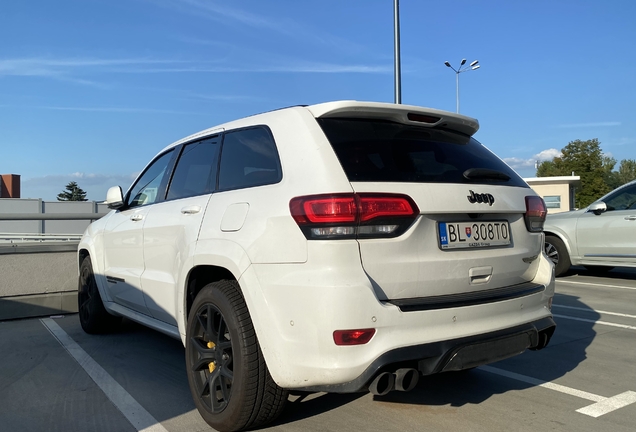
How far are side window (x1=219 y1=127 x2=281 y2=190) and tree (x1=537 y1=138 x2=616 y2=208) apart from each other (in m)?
51.6

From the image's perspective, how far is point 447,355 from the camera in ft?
9.39

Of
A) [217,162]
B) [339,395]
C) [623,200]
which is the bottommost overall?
[339,395]

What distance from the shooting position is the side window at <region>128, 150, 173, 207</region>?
15.8 ft

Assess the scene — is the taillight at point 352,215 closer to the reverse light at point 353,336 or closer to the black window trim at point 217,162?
the reverse light at point 353,336

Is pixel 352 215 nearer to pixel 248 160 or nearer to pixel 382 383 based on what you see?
pixel 382 383

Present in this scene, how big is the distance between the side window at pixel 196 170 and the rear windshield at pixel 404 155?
3.63 ft

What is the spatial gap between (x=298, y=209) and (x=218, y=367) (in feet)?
3.65

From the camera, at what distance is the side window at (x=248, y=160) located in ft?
10.8

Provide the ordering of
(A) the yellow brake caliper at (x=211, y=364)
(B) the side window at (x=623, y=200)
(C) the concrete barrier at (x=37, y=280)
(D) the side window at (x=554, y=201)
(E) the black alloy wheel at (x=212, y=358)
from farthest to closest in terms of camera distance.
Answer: (D) the side window at (x=554, y=201) → (B) the side window at (x=623, y=200) → (C) the concrete barrier at (x=37, y=280) → (A) the yellow brake caliper at (x=211, y=364) → (E) the black alloy wheel at (x=212, y=358)

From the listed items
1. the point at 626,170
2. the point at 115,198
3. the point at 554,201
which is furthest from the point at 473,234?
the point at 626,170

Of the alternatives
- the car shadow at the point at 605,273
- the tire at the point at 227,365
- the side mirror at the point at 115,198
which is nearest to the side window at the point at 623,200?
the car shadow at the point at 605,273

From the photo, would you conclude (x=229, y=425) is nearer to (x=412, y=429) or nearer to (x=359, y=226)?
(x=412, y=429)

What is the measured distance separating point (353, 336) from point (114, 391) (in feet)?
7.30

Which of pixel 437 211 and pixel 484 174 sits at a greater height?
pixel 484 174
